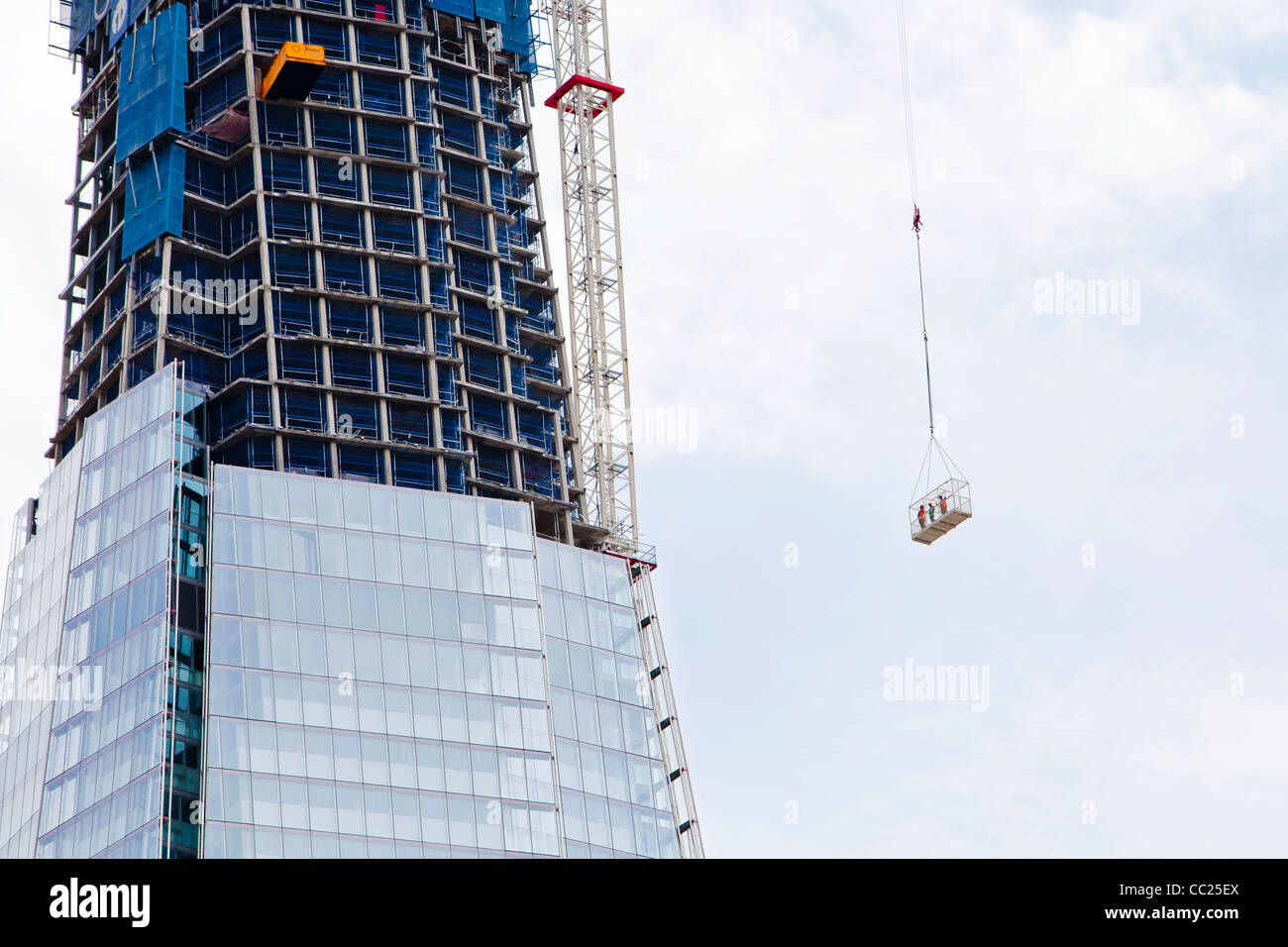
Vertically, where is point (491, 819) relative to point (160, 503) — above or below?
below

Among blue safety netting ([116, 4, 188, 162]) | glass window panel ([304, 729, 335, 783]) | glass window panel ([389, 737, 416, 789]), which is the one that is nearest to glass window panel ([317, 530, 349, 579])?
glass window panel ([304, 729, 335, 783])

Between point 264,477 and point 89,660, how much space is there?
15.8m

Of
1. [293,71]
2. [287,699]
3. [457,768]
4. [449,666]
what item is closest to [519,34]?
[293,71]

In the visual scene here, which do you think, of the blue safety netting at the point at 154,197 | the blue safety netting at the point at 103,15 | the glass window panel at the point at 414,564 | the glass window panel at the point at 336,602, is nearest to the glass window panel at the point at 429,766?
the glass window panel at the point at 336,602

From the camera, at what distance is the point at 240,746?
416ft

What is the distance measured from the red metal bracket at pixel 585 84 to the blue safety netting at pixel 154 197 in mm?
31800

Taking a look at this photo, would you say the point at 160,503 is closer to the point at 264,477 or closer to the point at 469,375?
the point at 264,477

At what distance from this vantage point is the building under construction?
129500mm

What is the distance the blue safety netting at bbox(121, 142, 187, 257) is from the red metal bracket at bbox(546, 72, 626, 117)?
104 feet

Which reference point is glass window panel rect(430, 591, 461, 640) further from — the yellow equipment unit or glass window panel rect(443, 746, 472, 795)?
the yellow equipment unit

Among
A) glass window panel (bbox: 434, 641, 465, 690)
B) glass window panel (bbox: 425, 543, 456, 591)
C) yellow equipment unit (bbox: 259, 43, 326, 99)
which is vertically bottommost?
glass window panel (bbox: 434, 641, 465, 690)

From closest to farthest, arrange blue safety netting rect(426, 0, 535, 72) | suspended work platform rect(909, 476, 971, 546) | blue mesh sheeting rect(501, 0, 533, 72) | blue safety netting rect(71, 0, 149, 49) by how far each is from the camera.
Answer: suspended work platform rect(909, 476, 971, 546)
blue safety netting rect(71, 0, 149, 49)
blue safety netting rect(426, 0, 535, 72)
blue mesh sheeting rect(501, 0, 533, 72)
